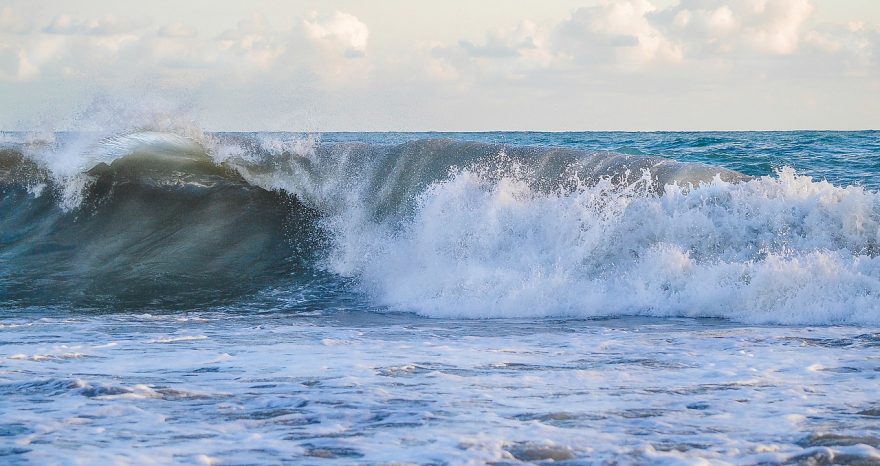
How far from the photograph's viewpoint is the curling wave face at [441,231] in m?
7.95

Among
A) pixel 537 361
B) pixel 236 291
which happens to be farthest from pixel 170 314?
pixel 537 361

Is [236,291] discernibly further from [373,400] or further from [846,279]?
[846,279]

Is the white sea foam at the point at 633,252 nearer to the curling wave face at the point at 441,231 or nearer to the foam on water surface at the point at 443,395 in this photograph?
the curling wave face at the point at 441,231

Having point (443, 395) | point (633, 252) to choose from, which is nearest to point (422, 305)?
point (633, 252)

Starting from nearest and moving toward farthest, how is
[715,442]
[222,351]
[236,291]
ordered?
[715,442] → [222,351] → [236,291]

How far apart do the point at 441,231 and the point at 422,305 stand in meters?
1.71

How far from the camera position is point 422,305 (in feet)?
27.1

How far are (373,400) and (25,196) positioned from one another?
10.5m

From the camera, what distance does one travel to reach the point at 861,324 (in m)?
6.80

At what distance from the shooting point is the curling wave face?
795cm

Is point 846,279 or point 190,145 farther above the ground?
point 190,145

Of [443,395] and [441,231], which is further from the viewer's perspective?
[441,231]

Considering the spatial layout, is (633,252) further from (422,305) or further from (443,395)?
(443,395)

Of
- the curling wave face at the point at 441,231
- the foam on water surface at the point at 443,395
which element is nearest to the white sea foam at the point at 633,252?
the curling wave face at the point at 441,231
